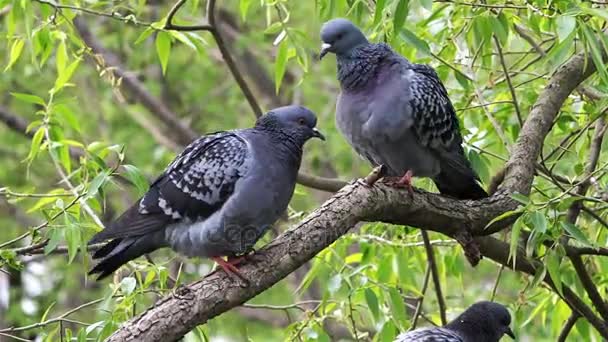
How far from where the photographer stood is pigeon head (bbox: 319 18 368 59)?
5484mm

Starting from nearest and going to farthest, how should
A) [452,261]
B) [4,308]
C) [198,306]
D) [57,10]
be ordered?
1. [198,306]
2. [57,10]
3. [452,261]
4. [4,308]

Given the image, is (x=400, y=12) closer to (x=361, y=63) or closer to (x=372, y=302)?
(x=361, y=63)

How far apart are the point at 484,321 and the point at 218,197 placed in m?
2.01

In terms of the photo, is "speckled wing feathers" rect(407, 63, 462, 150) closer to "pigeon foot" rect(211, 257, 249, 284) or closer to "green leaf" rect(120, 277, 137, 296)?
"pigeon foot" rect(211, 257, 249, 284)

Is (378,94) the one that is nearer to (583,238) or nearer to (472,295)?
(583,238)

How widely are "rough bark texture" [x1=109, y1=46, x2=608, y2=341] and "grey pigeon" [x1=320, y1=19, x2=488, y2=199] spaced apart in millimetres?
413

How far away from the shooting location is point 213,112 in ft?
40.8

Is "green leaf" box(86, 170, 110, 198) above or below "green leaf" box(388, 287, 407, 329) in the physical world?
above

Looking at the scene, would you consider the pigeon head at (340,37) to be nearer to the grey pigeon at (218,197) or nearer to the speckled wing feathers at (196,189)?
the grey pigeon at (218,197)

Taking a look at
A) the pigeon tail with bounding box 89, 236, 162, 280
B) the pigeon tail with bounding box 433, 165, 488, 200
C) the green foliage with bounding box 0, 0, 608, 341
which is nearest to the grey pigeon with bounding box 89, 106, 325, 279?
the pigeon tail with bounding box 89, 236, 162, 280

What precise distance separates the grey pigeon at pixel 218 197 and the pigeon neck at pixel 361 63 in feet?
1.60

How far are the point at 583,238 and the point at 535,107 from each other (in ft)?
4.76

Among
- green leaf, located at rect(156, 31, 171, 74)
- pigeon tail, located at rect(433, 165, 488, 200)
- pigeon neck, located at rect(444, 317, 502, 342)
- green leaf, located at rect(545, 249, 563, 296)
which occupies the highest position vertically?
green leaf, located at rect(156, 31, 171, 74)

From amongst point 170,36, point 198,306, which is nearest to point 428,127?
point 170,36
